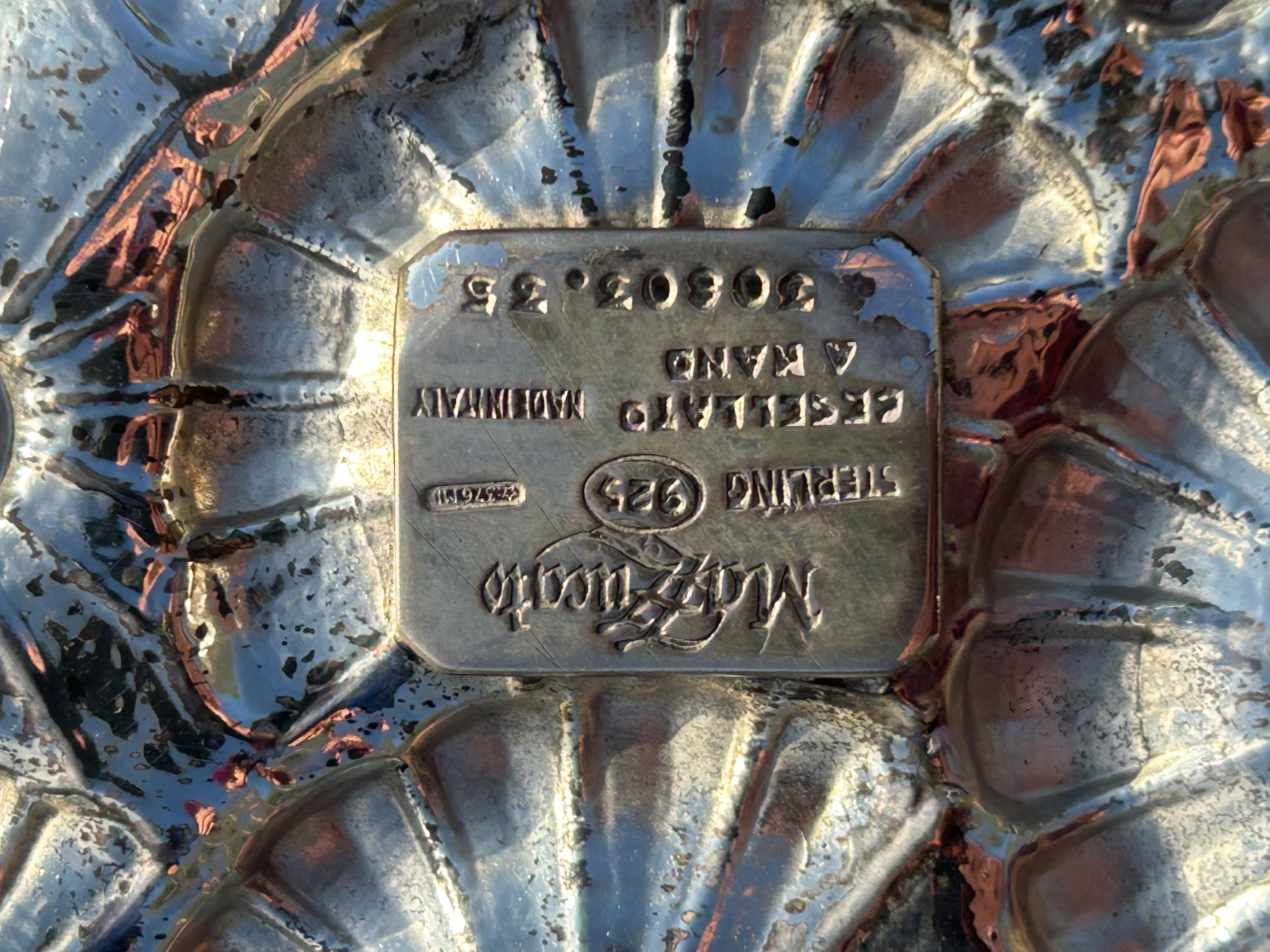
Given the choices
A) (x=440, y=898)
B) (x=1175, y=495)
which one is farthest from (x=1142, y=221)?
(x=440, y=898)

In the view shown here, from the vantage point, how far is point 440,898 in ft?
1.98

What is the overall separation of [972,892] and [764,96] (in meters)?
0.65

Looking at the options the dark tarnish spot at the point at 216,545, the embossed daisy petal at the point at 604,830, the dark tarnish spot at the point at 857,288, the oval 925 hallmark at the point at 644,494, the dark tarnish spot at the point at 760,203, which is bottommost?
the embossed daisy petal at the point at 604,830

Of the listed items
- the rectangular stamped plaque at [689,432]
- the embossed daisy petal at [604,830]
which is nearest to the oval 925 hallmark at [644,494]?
the rectangular stamped plaque at [689,432]

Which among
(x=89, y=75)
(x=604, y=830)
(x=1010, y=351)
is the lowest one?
(x=604, y=830)

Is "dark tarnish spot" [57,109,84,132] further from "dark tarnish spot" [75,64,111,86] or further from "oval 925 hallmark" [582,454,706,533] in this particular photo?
"oval 925 hallmark" [582,454,706,533]

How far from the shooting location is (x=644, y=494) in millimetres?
572

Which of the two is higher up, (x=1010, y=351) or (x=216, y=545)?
(x=1010, y=351)

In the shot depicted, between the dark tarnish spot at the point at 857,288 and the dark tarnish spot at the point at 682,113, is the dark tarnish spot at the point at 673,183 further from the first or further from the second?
the dark tarnish spot at the point at 857,288

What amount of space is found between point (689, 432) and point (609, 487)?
0.07m

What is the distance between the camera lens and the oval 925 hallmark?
0.57 meters

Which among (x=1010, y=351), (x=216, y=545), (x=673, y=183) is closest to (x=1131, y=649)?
(x=1010, y=351)

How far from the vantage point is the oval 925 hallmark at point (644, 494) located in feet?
1.87
